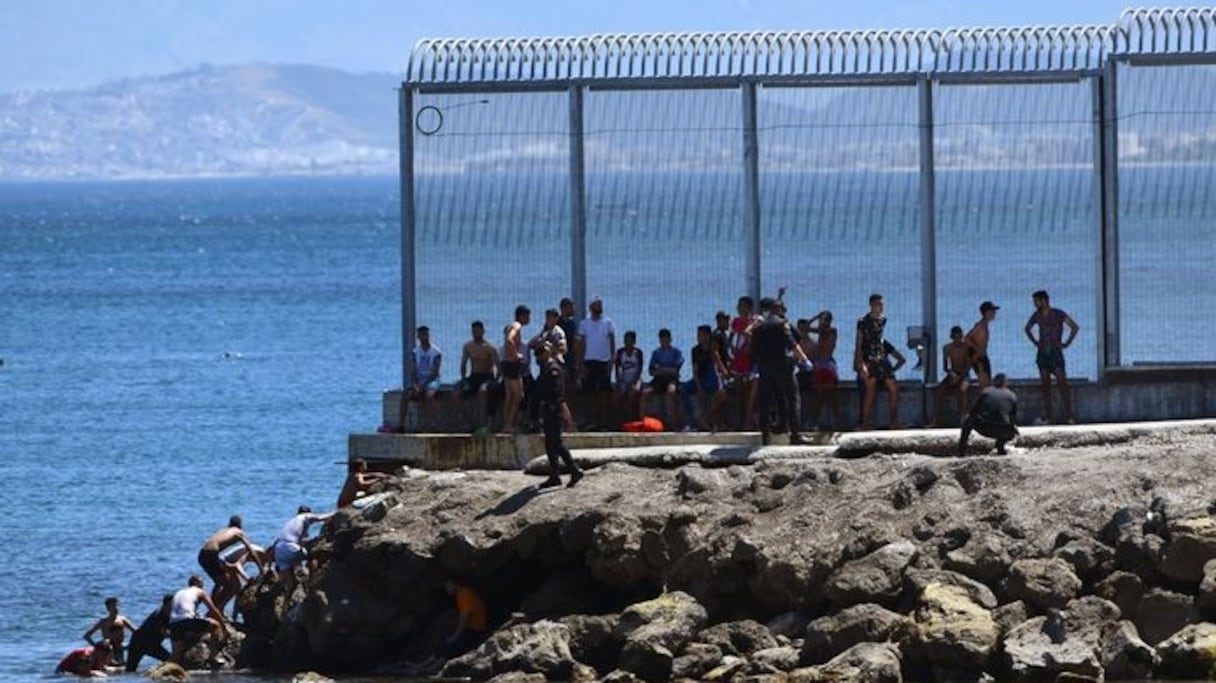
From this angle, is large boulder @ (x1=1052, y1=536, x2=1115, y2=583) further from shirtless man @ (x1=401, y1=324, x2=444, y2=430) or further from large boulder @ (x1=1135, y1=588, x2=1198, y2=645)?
shirtless man @ (x1=401, y1=324, x2=444, y2=430)

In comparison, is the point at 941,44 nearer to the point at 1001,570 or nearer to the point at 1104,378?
the point at 1104,378

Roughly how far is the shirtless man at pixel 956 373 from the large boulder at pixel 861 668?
5772mm

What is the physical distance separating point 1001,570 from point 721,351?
5.69 metres

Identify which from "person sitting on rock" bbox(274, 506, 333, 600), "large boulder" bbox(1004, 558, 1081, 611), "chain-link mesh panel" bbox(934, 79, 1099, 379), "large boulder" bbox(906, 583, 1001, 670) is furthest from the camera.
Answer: "chain-link mesh panel" bbox(934, 79, 1099, 379)

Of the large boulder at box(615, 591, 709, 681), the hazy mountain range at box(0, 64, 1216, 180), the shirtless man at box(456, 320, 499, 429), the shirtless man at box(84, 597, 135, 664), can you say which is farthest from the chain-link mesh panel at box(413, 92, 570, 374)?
the large boulder at box(615, 591, 709, 681)

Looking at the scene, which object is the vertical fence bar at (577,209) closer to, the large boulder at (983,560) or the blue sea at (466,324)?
the blue sea at (466,324)

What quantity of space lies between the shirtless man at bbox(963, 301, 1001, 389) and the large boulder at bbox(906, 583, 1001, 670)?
17.2 feet

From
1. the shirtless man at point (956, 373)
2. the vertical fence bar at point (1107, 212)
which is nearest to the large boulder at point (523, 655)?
the shirtless man at point (956, 373)

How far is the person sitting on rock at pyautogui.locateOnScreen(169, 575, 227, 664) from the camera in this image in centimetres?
3444

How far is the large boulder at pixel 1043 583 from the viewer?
29.4 meters

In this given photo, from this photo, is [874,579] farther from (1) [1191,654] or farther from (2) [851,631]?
(1) [1191,654]

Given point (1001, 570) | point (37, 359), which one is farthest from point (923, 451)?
point (37, 359)

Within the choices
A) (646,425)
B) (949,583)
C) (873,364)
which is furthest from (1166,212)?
(949,583)

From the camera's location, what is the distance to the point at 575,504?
32094mm
